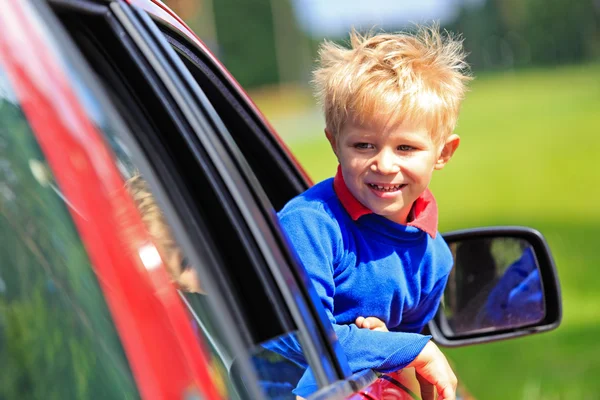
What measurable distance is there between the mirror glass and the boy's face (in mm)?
663

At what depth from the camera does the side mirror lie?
2.96 m

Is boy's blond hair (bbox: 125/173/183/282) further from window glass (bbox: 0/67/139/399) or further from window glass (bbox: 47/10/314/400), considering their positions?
window glass (bbox: 0/67/139/399)

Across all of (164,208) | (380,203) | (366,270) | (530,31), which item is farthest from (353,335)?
(530,31)

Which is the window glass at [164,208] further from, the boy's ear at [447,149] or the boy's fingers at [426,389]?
the boy's ear at [447,149]

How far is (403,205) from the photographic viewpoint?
94.3 inches

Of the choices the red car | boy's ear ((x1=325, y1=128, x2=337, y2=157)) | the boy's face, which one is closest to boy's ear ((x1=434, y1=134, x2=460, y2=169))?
the boy's face

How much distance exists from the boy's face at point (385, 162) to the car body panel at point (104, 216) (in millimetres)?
1110

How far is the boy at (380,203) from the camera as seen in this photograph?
219 centimetres

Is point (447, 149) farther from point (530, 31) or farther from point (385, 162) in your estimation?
point (530, 31)

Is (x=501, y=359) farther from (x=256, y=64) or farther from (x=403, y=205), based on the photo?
(x=256, y=64)

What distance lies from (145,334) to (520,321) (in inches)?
80.5

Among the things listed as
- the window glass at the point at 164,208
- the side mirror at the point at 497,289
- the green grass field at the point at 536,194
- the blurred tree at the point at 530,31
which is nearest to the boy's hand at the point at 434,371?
the window glass at the point at 164,208

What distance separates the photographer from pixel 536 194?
A: 19.9 metres

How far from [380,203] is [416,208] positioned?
0.75 ft
